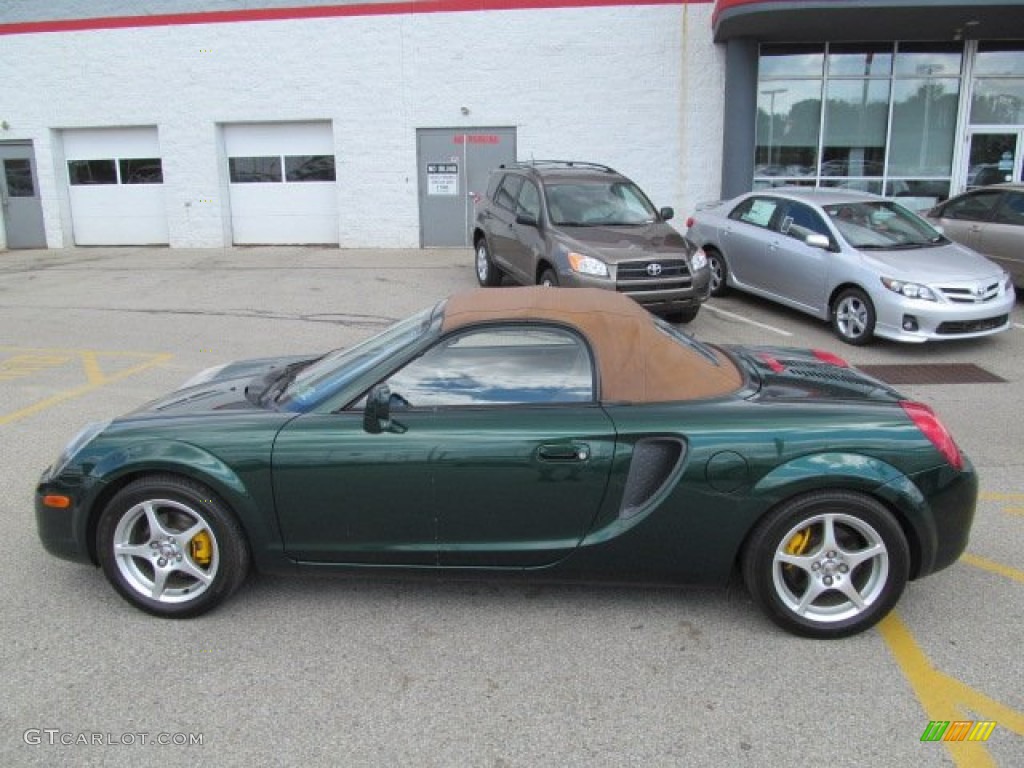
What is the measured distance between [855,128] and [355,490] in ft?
50.9

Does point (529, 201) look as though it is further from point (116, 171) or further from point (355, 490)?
point (116, 171)

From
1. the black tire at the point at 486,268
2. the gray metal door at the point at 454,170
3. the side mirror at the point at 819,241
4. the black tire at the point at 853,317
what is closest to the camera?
the black tire at the point at 853,317

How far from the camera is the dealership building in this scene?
15672 millimetres

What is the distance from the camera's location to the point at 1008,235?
10.5m

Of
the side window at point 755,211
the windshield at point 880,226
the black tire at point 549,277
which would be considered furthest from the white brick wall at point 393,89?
the black tire at point 549,277

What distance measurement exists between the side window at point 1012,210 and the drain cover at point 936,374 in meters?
3.47

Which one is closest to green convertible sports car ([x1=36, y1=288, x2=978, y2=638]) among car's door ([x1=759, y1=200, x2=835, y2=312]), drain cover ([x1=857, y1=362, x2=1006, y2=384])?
drain cover ([x1=857, y1=362, x2=1006, y2=384])

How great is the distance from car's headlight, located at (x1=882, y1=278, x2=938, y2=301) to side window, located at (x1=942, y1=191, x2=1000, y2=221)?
3626 millimetres

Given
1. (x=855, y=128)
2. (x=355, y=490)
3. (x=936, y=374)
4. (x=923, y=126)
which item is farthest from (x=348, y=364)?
(x=923, y=126)

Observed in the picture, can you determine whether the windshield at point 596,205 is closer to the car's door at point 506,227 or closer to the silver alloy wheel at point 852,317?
the car's door at point 506,227

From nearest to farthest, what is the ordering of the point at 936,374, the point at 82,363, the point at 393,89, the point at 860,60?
the point at 936,374 < the point at 82,363 < the point at 860,60 < the point at 393,89

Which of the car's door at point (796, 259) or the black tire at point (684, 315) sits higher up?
the car's door at point (796, 259)

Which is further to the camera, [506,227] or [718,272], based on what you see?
[718,272]

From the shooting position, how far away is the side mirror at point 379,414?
334 centimetres
